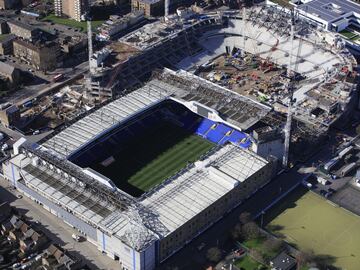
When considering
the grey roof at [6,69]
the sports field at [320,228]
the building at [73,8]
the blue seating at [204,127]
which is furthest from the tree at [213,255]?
the building at [73,8]

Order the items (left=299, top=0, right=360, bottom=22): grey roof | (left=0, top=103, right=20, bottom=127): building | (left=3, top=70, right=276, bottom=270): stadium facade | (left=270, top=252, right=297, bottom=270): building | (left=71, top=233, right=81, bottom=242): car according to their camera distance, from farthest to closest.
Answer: (left=299, top=0, right=360, bottom=22): grey roof < (left=0, top=103, right=20, bottom=127): building < (left=71, top=233, right=81, bottom=242): car < (left=3, top=70, right=276, bottom=270): stadium facade < (left=270, top=252, right=297, bottom=270): building

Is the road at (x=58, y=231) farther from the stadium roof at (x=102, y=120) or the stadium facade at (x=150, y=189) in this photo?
the stadium roof at (x=102, y=120)

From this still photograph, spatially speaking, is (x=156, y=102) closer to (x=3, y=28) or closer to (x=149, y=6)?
(x=149, y=6)

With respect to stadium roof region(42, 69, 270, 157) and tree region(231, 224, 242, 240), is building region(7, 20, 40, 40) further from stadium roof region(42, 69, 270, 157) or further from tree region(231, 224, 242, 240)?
tree region(231, 224, 242, 240)

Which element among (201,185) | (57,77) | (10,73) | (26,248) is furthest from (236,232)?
(10,73)

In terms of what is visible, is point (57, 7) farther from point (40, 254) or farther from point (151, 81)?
point (40, 254)

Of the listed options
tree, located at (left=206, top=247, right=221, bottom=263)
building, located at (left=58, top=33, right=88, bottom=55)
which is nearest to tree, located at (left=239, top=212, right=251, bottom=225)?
tree, located at (left=206, top=247, right=221, bottom=263)
